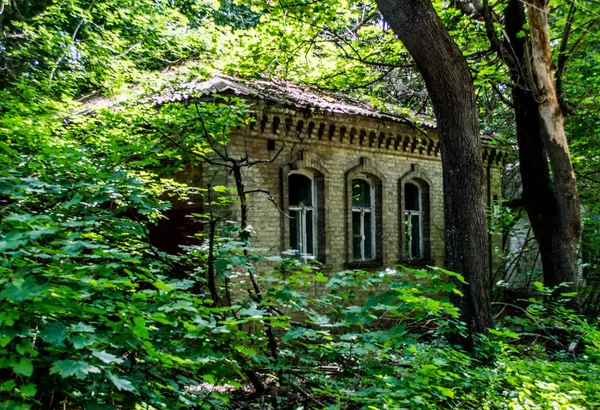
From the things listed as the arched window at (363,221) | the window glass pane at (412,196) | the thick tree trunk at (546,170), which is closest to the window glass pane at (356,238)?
the arched window at (363,221)

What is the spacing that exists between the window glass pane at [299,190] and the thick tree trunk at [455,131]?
21.2 ft

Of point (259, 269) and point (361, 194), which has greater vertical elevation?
point (361, 194)

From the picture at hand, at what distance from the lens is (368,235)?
14.7 meters

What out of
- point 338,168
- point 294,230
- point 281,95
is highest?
point 281,95

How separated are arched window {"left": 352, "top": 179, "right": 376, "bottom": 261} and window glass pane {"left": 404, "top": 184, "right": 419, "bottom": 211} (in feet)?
6.17

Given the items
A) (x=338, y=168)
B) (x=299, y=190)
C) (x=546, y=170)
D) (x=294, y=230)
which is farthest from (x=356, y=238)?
(x=546, y=170)

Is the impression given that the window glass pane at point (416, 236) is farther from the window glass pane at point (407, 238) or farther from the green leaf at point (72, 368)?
the green leaf at point (72, 368)

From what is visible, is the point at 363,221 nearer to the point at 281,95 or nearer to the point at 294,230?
the point at 294,230

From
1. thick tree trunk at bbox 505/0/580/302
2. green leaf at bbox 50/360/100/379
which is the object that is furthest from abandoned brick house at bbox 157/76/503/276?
green leaf at bbox 50/360/100/379

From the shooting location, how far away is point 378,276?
4.53 m

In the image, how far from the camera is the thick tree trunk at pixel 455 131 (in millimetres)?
6594

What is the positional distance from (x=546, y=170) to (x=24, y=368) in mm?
8937

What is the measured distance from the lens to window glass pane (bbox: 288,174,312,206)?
42.6 feet

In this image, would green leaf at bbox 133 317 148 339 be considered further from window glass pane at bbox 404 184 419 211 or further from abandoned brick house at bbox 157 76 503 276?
window glass pane at bbox 404 184 419 211
